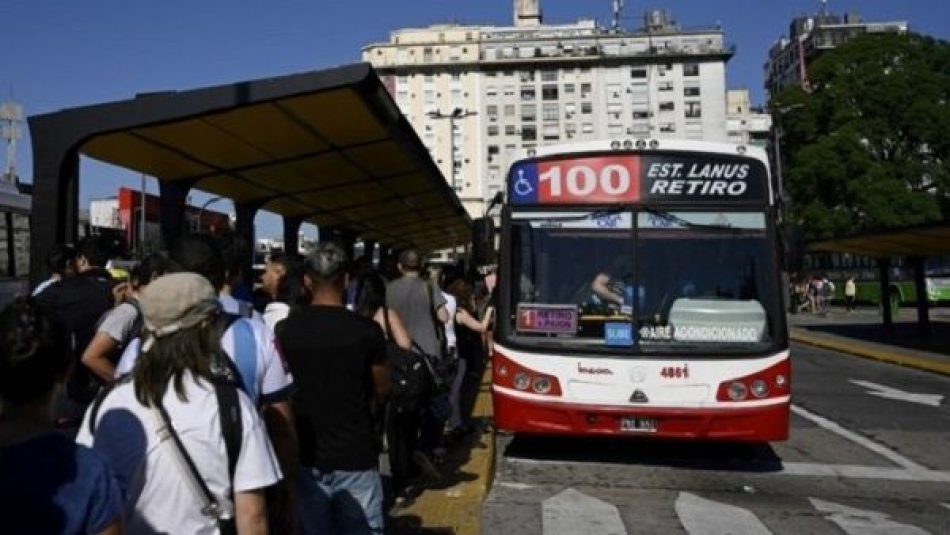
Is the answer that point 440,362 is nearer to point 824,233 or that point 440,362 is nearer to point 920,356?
point 920,356

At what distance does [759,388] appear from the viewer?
26.1 feet

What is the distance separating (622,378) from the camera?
803 centimetres

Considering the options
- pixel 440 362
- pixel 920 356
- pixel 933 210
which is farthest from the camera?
pixel 933 210

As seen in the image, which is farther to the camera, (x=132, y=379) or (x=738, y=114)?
(x=738, y=114)

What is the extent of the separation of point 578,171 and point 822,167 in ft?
131

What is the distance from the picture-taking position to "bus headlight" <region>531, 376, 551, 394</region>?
8133 mm

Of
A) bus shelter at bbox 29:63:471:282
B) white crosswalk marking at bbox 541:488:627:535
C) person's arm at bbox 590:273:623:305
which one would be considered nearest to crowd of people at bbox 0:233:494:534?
bus shelter at bbox 29:63:471:282

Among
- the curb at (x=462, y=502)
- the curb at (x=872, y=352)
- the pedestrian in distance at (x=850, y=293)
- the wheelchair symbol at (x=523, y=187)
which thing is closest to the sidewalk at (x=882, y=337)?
the curb at (x=872, y=352)

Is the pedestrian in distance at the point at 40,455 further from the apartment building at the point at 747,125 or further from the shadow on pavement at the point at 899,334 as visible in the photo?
the apartment building at the point at 747,125

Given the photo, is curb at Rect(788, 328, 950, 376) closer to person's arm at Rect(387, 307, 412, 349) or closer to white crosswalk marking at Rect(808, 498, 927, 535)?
white crosswalk marking at Rect(808, 498, 927, 535)

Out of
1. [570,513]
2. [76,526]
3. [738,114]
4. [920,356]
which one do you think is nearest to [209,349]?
[76,526]

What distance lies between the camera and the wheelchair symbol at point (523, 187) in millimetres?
8688

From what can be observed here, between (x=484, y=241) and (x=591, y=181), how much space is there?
123 centimetres

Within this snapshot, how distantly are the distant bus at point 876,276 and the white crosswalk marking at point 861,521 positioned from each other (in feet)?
103
